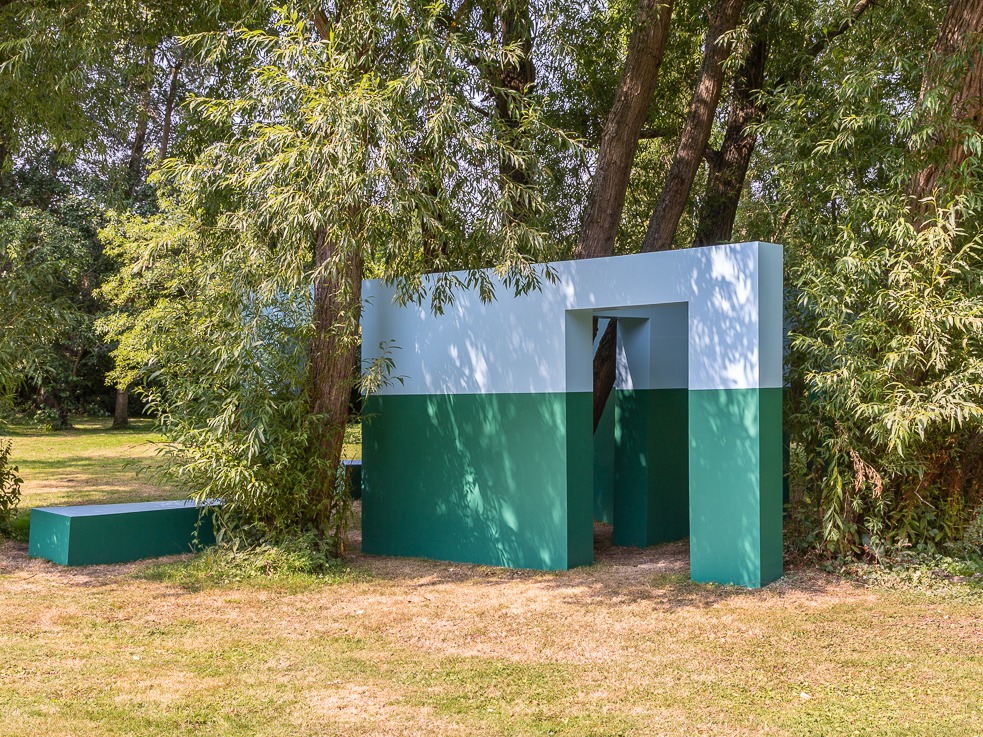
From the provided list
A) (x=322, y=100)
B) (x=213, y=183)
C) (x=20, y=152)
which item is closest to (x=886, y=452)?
(x=322, y=100)

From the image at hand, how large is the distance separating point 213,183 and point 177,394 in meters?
1.58

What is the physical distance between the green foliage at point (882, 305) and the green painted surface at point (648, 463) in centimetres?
143

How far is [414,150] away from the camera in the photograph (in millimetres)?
6703

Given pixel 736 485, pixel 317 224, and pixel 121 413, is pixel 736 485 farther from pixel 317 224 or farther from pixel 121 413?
pixel 121 413

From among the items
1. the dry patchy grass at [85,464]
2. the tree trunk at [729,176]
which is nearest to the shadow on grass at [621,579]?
the dry patchy grass at [85,464]

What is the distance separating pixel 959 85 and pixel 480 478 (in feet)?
14.6

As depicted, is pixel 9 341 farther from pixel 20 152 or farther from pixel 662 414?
pixel 662 414

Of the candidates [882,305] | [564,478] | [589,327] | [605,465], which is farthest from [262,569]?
[882,305]

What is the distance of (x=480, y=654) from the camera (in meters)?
5.34

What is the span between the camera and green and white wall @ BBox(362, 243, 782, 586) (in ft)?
22.2

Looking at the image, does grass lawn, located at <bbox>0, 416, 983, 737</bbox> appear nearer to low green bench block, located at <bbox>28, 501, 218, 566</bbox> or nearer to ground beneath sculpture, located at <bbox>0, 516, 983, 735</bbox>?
ground beneath sculpture, located at <bbox>0, 516, 983, 735</bbox>

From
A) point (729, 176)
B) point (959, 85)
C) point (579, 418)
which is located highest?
point (729, 176)

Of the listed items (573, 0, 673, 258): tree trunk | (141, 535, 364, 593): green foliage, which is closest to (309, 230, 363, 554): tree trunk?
(141, 535, 364, 593): green foliage

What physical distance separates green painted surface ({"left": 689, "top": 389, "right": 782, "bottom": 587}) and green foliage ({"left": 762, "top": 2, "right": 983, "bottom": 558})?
19.9 inches
